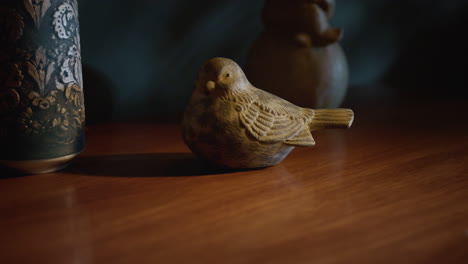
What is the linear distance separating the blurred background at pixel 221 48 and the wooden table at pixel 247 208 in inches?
8.9

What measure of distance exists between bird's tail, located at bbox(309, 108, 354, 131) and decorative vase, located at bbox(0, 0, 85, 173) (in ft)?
1.15

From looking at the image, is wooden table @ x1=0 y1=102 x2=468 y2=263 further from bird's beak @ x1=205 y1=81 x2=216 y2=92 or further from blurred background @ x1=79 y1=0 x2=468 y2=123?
blurred background @ x1=79 y1=0 x2=468 y2=123

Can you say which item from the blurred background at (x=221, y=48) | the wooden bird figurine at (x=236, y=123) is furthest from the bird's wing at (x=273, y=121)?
the blurred background at (x=221, y=48)

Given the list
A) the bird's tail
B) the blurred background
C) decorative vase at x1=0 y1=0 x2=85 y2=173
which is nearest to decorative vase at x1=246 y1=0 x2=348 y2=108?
the blurred background

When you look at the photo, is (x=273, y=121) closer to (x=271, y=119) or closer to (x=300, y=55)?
(x=271, y=119)

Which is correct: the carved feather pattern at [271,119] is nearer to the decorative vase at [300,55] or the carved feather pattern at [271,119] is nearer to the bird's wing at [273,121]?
the bird's wing at [273,121]

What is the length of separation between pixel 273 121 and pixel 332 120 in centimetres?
10

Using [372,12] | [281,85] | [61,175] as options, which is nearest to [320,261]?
[61,175]

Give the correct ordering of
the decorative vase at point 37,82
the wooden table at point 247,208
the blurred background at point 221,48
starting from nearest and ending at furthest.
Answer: the wooden table at point 247,208
the decorative vase at point 37,82
the blurred background at point 221,48

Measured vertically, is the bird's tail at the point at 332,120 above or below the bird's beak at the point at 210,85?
below

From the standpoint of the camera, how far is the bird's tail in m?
0.74

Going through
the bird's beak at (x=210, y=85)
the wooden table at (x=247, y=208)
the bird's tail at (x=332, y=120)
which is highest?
the bird's beak at (x=210, y=85)

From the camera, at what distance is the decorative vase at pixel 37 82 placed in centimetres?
65

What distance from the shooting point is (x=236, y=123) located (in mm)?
677
